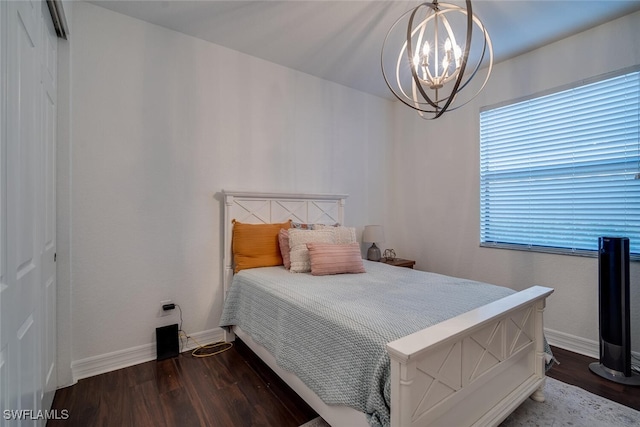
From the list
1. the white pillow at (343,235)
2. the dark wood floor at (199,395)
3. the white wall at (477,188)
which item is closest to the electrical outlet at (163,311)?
the dark wood floor at (199,395)

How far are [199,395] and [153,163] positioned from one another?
5.91 feet

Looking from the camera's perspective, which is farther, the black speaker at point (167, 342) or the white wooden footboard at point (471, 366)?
the black speaker at point (167, 342)

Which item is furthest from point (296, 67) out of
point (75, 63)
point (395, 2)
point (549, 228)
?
point (549, 228)

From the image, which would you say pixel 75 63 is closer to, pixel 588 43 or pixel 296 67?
pixel 296 67

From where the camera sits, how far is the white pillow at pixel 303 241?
100 inches

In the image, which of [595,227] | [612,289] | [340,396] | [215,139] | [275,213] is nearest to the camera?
[340,396]

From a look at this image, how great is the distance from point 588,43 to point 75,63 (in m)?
4.13

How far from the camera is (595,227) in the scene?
2.48m

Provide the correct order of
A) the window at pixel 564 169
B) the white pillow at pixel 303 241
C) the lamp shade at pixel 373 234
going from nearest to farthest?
the window at pixel 564 169
the white pillow at pixel 303 241
the lamp shade at pixel 373 234

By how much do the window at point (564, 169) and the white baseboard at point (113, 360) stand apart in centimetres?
336

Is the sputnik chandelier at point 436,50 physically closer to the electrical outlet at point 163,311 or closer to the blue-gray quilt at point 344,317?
the blue-gray quilt at point 344,317

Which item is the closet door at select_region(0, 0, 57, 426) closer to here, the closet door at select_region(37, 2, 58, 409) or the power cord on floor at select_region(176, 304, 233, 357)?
the closet door at select_region(37, 2, 58, 409)

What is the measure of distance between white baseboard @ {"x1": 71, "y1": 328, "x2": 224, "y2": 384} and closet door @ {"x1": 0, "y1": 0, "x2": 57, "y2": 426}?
41 cm

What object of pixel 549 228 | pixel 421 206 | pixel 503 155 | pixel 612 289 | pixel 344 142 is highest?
pixel 344 142
